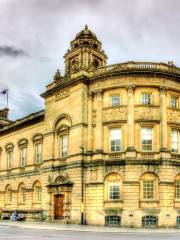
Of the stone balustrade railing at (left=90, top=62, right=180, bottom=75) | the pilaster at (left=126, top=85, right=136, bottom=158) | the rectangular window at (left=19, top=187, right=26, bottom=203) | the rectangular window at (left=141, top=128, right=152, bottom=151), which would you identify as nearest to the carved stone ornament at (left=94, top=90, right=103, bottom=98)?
the stone balustrade railing at (left=90, top=62, right=180, bottom=75)

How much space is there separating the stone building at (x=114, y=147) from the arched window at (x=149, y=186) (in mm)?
88

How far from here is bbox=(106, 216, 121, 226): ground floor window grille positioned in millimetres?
34781

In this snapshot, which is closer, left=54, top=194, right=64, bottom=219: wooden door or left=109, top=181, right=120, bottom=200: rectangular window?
left=109, top=181, right=120, bottom=200: rectangular window

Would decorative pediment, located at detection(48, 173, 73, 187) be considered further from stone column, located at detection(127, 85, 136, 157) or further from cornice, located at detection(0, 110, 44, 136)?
cornice, located at detection(0, 110, 44, 136)

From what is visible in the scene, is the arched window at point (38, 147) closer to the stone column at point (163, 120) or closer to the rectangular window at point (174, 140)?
the stone column at point (163, 120)

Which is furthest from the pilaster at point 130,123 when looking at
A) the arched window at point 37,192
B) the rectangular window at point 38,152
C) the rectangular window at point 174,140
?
the arched window at point 37,192

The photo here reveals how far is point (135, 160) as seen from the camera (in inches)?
1383

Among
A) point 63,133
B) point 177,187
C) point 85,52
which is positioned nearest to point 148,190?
point 177,187

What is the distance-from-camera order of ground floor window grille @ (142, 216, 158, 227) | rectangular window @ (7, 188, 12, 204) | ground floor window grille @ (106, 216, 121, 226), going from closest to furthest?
ground floor window grille @ (142, 216, 158, 227)
ground floor window grille @ (106, 216, 121, 226)
rectangular window @ (7, 188, 12, 204)

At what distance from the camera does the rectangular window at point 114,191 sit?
35500mm

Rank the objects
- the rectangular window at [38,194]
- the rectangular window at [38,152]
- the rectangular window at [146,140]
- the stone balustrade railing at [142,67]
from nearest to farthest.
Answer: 1. the rectangular window at [146,140]
2. the stone balustrade railing at [142,67]
3. the rectangular window at [38,194]
4. the rectangular window at [38,152]

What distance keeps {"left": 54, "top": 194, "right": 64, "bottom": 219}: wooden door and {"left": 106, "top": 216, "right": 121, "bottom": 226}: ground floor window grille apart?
5.54m

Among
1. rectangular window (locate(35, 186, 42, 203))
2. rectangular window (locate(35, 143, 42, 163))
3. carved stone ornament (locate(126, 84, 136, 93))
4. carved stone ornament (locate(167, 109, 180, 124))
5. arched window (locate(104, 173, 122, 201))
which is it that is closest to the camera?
arched window (locate(104, 173, 122, 201))

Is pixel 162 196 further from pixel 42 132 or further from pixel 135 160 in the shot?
pixel 42 132
